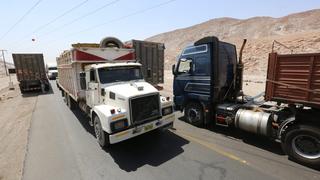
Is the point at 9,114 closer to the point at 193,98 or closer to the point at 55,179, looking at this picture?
the point at 55,179

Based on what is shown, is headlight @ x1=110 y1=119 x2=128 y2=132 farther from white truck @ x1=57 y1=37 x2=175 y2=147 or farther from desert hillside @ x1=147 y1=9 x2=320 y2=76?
desert hillside @ x1=147 y1=9 x2=320 y2=76

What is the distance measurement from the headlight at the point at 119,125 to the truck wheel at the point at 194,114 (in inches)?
124

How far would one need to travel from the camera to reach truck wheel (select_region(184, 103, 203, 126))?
24.0 feet

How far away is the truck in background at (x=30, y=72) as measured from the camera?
1752cm

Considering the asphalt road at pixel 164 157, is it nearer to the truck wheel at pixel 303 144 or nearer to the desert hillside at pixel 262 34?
the truck wheel at pixel 303 144

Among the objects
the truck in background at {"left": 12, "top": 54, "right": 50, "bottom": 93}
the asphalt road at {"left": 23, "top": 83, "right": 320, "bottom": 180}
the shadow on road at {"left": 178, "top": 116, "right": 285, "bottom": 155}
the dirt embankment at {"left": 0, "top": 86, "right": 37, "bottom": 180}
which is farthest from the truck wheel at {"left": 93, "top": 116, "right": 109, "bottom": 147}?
the truck in background at {"left": 12, "top": 54, "right": 50, "bottom": 93}

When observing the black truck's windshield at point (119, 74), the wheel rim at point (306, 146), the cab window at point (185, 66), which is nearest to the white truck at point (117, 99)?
the black truck's windshield at point (119, 74)

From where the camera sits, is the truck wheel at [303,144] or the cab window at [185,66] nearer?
the truck wheel at [303,144]

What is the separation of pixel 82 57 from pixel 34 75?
14.0 meters

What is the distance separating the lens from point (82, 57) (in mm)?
7254

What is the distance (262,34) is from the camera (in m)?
56.5

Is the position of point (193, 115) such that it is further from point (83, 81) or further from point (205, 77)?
point (83, 81)

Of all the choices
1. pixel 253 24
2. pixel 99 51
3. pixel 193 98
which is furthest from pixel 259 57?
pixel 253 24

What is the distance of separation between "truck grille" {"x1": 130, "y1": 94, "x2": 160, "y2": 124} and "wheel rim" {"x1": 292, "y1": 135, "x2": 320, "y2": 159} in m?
3.57
